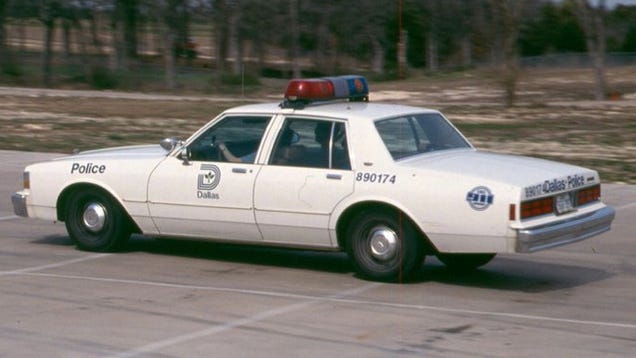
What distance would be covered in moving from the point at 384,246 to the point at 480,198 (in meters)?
0.98

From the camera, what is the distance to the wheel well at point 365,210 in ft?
31.7

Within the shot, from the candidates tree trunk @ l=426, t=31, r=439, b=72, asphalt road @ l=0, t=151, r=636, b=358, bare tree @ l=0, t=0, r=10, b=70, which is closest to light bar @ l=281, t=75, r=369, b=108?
asphalt road @ l=0, t=151, r=636, b=358

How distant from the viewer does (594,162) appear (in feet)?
65.9

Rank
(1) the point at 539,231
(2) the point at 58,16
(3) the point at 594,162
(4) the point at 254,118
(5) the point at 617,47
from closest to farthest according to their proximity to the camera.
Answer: (1) the point at 539,231 < (4) the point at 254,118 < (3) the point at 594,162 < (2) the point at 58,16 < (5) the point at 617,47

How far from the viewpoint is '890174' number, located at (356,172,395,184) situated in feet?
31.8

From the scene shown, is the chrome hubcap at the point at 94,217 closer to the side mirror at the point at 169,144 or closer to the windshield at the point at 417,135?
the side mirror at the point at 169,144

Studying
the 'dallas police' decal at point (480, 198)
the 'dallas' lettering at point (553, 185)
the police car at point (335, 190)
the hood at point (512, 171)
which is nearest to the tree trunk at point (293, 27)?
the police car at point (335, 190)

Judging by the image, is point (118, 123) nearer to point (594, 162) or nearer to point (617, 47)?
point (594, 162)

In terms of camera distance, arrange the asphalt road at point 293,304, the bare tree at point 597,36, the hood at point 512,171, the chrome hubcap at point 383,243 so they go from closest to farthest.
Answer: the asphalt road at point 293,304 → the hood at point 512,171 → the chrome hubcap at point 383,243 → the bare tree at point 597,36

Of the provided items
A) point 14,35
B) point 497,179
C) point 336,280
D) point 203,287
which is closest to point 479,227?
point 497,179

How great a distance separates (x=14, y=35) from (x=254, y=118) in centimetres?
5794

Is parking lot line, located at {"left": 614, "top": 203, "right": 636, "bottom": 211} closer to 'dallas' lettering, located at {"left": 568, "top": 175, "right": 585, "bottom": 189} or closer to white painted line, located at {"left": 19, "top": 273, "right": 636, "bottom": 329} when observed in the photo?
'dallas' lettering, located at {"left": 568, "top": 175, "right": 585, "bottom": 189}

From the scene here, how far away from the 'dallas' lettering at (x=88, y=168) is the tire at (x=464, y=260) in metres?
3.20

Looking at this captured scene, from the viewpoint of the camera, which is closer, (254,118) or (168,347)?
Answer: (168,347)
